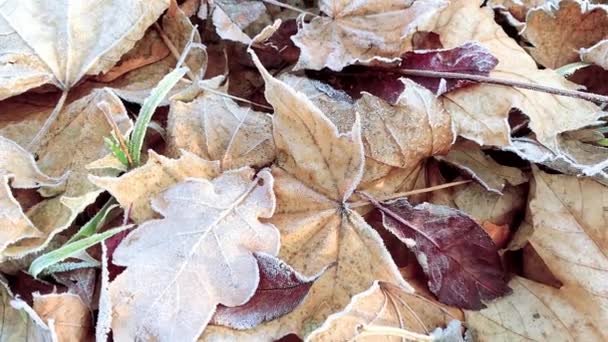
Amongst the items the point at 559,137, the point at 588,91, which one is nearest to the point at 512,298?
the point at 559,137

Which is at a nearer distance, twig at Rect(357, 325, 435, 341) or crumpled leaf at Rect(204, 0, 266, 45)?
twig at Rect(357, 325, 435, 341)

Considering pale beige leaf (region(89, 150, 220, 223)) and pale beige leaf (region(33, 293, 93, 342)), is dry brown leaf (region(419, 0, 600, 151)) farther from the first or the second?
pale beige leaf (region(33, 293, 93, 342))

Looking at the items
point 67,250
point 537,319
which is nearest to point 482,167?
point 537,319

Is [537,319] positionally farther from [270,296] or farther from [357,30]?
[357,30]

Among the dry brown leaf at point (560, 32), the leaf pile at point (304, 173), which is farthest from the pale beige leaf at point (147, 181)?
the dry brown leaf at point (560, 32)

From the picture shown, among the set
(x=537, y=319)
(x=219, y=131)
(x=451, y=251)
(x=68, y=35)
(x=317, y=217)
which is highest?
(x=68, y=35)

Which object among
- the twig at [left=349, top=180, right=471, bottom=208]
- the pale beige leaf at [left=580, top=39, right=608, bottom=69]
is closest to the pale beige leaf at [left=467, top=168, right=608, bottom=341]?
the twig at [left=349, top=180, right=471, bottom=208]

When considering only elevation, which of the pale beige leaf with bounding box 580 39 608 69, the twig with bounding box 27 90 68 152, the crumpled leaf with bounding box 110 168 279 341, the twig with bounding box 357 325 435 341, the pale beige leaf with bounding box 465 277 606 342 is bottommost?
the pale beige leaf with bounding box 465 277 606 342
